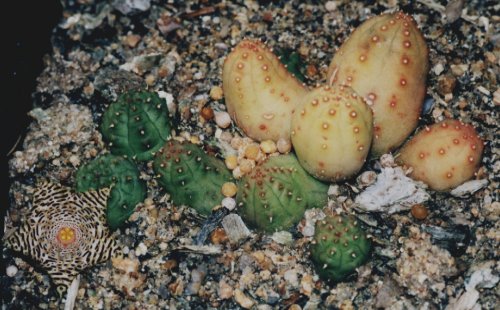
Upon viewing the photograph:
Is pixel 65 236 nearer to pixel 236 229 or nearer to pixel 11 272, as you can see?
pixel 11 272

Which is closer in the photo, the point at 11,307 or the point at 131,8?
the point at 11,307

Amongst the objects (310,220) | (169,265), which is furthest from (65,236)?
(310,220)

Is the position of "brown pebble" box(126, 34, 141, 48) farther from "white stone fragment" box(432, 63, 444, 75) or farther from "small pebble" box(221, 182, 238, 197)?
"white stone fragment" box(432, 63, 444, 75)

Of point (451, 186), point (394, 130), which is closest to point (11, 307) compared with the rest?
point (394, 130)

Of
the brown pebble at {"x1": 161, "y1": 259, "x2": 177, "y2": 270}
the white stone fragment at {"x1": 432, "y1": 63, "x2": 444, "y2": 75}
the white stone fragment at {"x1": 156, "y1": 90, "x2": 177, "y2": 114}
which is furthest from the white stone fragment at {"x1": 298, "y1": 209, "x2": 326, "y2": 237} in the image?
the white stone fragment at {"x1": 432, "y1": 63, "x2": 444, "y2": 75}

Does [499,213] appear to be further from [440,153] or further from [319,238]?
[319,238]
